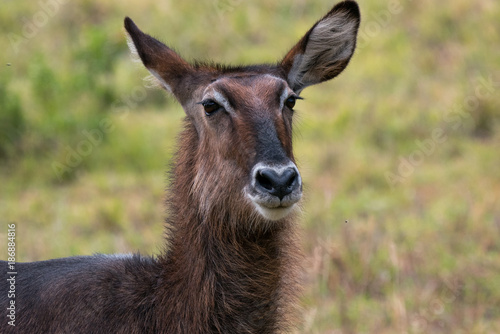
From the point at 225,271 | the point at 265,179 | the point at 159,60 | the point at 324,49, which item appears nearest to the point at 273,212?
the point at 265,179

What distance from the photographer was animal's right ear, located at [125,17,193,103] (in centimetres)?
446

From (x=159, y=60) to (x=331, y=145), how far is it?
Answer: 5.75 m

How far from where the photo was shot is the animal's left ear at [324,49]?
4676 mm

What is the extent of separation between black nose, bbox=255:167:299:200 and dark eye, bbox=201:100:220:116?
606 mm

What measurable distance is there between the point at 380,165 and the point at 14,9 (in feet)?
24.8

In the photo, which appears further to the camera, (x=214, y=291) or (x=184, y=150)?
(x=184, y=150)

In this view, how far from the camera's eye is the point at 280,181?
3.79m

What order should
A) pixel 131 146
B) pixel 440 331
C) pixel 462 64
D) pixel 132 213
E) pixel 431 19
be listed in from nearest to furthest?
1. pixel 440 331
2. pixel 132 213
3. pixel 131 146
4. pixel 462 64
5. pixel 431 19

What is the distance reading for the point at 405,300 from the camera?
6617 millimetres

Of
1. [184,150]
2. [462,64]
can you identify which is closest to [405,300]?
[184,150]

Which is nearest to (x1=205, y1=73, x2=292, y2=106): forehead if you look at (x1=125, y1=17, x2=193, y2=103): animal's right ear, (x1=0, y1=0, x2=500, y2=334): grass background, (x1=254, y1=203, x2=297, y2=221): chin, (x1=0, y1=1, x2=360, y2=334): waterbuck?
(x1=0, y1=1, x2=360, y2=334): waterbuck

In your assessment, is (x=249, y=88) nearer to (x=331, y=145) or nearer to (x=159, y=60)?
(x=159, y=60)

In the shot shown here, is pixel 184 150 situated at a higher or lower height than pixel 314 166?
higher

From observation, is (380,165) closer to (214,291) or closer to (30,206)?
(30,206)
